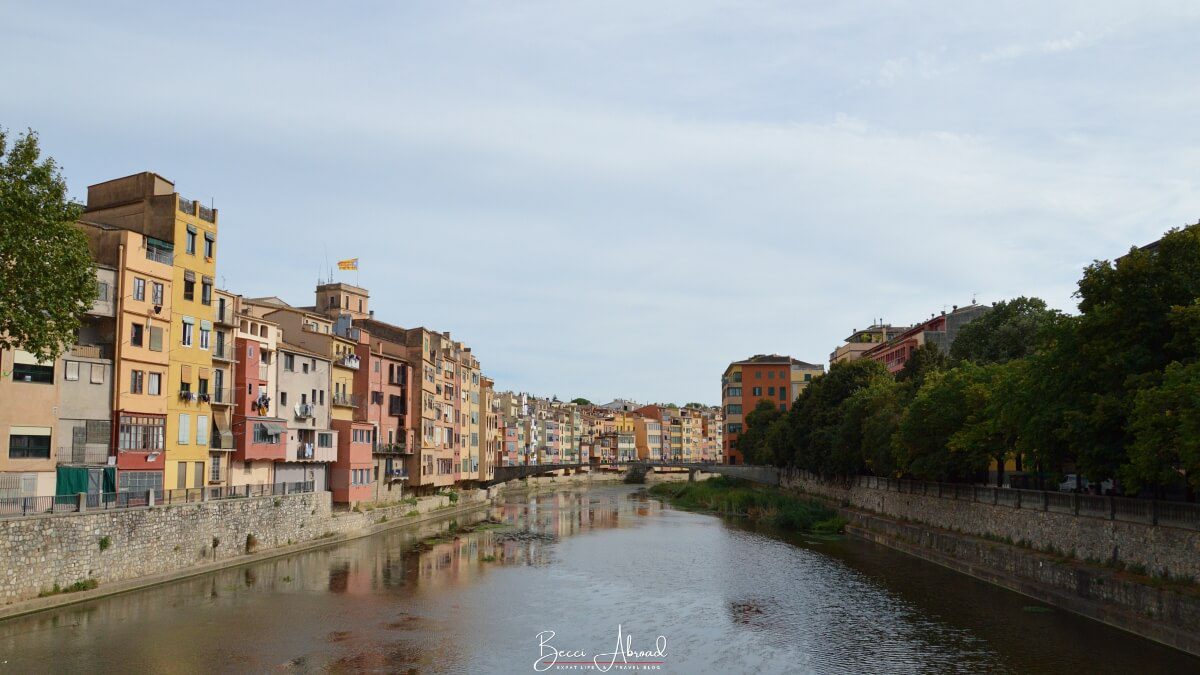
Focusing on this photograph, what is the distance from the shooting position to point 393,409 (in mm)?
79375

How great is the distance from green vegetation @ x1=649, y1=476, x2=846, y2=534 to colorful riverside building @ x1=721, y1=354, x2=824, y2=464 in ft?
89.0

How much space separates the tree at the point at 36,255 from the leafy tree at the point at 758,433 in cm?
9812

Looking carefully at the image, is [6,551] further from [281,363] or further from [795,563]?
[795,563]

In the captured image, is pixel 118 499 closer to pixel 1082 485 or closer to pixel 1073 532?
pixel 1073 532

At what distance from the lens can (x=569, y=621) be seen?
123 ft

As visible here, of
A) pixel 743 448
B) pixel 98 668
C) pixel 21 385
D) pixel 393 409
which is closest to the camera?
pixel 98 668

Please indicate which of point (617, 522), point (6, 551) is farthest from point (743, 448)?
point (6, 551)

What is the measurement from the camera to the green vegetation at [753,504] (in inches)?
3041

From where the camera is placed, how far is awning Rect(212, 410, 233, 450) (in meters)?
54.3

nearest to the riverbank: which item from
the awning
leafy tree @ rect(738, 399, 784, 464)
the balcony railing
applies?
the awning

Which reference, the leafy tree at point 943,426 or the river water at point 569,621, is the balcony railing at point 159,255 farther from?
the leafy tree at point 943,426

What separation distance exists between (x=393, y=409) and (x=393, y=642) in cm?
4845

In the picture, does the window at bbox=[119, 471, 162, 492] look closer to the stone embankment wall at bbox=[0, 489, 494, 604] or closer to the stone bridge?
the stone embankment wall at bbox=[0, 489, 494, 604]

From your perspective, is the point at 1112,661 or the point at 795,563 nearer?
the point at 1112,661
